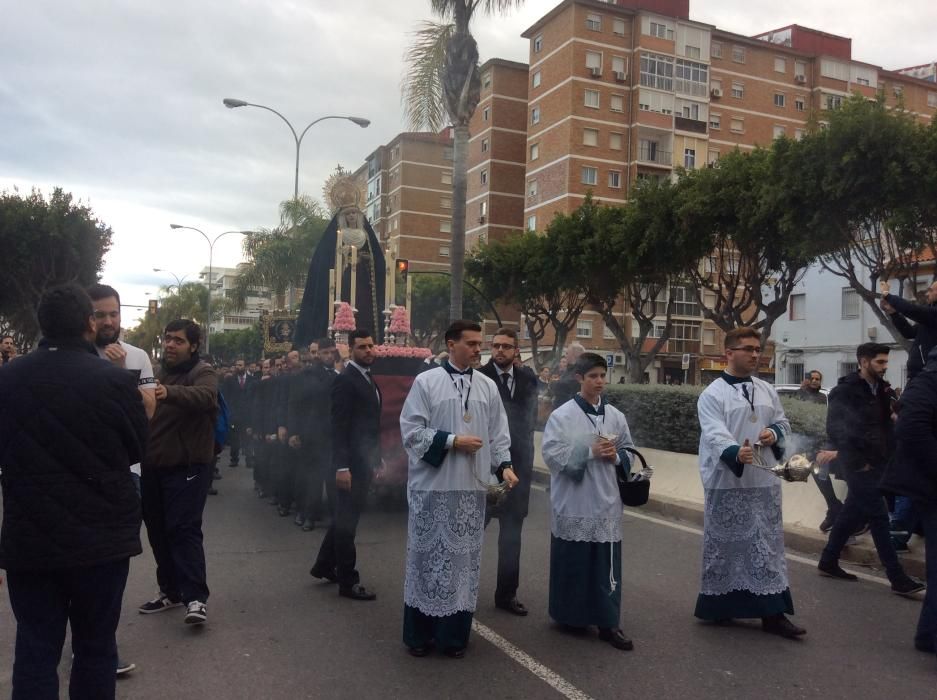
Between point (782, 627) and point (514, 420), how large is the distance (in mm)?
2233

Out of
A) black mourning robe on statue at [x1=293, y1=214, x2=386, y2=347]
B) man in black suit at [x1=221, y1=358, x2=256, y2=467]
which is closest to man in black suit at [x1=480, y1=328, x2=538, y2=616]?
black mourning robe on statue at [x1=293, y1=214, x2=386, y2=347]

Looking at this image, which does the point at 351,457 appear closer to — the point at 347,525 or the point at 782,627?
the point at 347,525

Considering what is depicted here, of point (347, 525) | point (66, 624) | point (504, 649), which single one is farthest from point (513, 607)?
point (66, 624)

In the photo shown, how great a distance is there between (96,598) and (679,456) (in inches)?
345

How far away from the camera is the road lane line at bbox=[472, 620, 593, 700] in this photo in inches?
166

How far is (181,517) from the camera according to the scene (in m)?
5.25

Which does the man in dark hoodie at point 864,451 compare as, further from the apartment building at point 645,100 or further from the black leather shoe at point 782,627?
the apartment building at point 645,100

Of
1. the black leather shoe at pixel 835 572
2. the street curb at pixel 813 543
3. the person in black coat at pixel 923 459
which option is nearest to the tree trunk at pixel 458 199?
the street curb at pixel 813 543

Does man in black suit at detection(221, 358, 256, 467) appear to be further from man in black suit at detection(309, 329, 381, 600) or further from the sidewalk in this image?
man in black suit at detection(309, 329, 381, 600)

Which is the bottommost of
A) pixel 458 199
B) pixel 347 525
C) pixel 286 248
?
pixel 347 525

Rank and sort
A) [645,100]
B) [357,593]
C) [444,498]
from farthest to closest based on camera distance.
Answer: [645,100] → [357,593] → [444,498]

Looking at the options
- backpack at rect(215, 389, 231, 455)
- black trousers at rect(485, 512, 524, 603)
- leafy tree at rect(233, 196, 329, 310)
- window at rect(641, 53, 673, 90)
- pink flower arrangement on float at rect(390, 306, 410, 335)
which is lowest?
black trousers at rect(485, 512, 524, 603)

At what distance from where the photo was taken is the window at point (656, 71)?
51656 millimetres

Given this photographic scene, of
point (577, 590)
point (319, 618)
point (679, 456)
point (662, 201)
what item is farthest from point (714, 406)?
point (662, 201)
